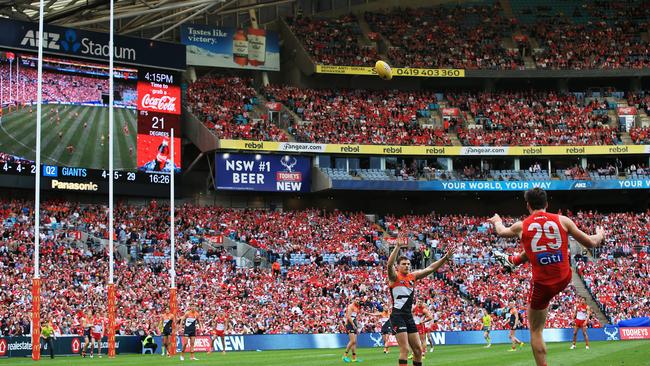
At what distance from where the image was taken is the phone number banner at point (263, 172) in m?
62.1

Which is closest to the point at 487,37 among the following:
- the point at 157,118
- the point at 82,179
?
the point at 157,118

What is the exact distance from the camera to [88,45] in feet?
182

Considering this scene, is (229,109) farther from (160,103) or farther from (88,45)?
(88,45)

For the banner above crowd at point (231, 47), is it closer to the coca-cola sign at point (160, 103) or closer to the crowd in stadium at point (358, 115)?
the crowd in stadium at point (358, 115)

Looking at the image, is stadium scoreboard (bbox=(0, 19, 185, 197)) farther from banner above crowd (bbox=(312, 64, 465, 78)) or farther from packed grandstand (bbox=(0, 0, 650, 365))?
banner above crowd (bbox=(312, 64, 465, 78))

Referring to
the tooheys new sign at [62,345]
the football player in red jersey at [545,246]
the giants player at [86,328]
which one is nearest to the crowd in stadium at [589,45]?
the tooheys new sign at [62,345]

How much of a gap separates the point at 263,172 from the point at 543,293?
170ft

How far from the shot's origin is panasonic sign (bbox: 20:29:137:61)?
176 feet

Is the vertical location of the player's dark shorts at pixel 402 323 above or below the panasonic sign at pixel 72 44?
below

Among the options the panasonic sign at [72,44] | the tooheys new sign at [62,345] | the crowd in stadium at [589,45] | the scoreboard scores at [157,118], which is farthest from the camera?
the crowd in stadium at [589,45]

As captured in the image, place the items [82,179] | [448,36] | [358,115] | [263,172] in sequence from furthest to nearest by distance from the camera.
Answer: [448,36] → [358,115] → [263,172] → [82,179]

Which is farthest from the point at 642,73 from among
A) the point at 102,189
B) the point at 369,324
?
the point at 102,189

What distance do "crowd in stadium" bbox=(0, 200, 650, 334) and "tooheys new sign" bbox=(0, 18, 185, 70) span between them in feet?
29.2

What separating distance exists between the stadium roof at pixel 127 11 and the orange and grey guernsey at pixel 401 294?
41.2 meters
